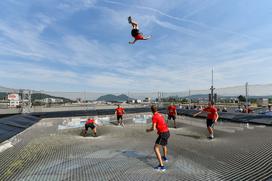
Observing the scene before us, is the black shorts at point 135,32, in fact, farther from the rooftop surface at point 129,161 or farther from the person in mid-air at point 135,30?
the rooftop surface at point 129,161

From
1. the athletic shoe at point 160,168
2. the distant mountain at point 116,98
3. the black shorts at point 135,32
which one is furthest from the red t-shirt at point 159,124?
the distant mountain at point 116,98

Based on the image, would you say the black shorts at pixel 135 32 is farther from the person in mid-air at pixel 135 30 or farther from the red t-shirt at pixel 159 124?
the red t-shirt at pixel 159 124

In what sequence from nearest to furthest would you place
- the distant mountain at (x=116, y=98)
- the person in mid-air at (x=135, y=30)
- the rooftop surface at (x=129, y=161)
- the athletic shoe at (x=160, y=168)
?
the rooftop surface at (x=129, y=161) → the athletic shoe at (x=160, y=168) → the person in mid-air at (x=135, y=30) → the distant mountain at (x=116, y=98)

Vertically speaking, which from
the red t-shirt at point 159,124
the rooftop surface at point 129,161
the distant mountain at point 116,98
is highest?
the distant mountain at point 116,98

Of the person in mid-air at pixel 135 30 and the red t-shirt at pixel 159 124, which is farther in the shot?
the person in mid-air at pixel 135 30

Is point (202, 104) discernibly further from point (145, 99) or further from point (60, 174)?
point (60, 174)

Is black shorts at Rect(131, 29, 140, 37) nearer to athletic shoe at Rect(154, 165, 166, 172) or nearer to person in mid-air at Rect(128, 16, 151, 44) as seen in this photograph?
person in mid-air at Rect(128, 16, 151, 44)

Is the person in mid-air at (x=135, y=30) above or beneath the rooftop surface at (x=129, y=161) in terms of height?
above

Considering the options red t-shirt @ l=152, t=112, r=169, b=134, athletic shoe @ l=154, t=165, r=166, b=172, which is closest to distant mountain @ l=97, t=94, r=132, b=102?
red t-shirt @ l=152, t=112, r=169, b=134

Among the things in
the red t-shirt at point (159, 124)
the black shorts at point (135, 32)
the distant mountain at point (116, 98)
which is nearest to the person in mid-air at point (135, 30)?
the black shorts at point (135, 32)

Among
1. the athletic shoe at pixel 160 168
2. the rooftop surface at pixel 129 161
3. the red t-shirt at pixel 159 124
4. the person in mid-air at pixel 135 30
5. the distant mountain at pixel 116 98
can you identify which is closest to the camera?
the rooftop surface at pixel 129 161

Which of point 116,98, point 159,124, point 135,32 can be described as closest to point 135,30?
point 135,32

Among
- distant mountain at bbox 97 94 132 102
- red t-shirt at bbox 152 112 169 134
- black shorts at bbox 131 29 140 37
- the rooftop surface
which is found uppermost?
black shorts at bbox 131 29 140 37

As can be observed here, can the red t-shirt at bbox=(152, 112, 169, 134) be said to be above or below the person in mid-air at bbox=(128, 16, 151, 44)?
below
